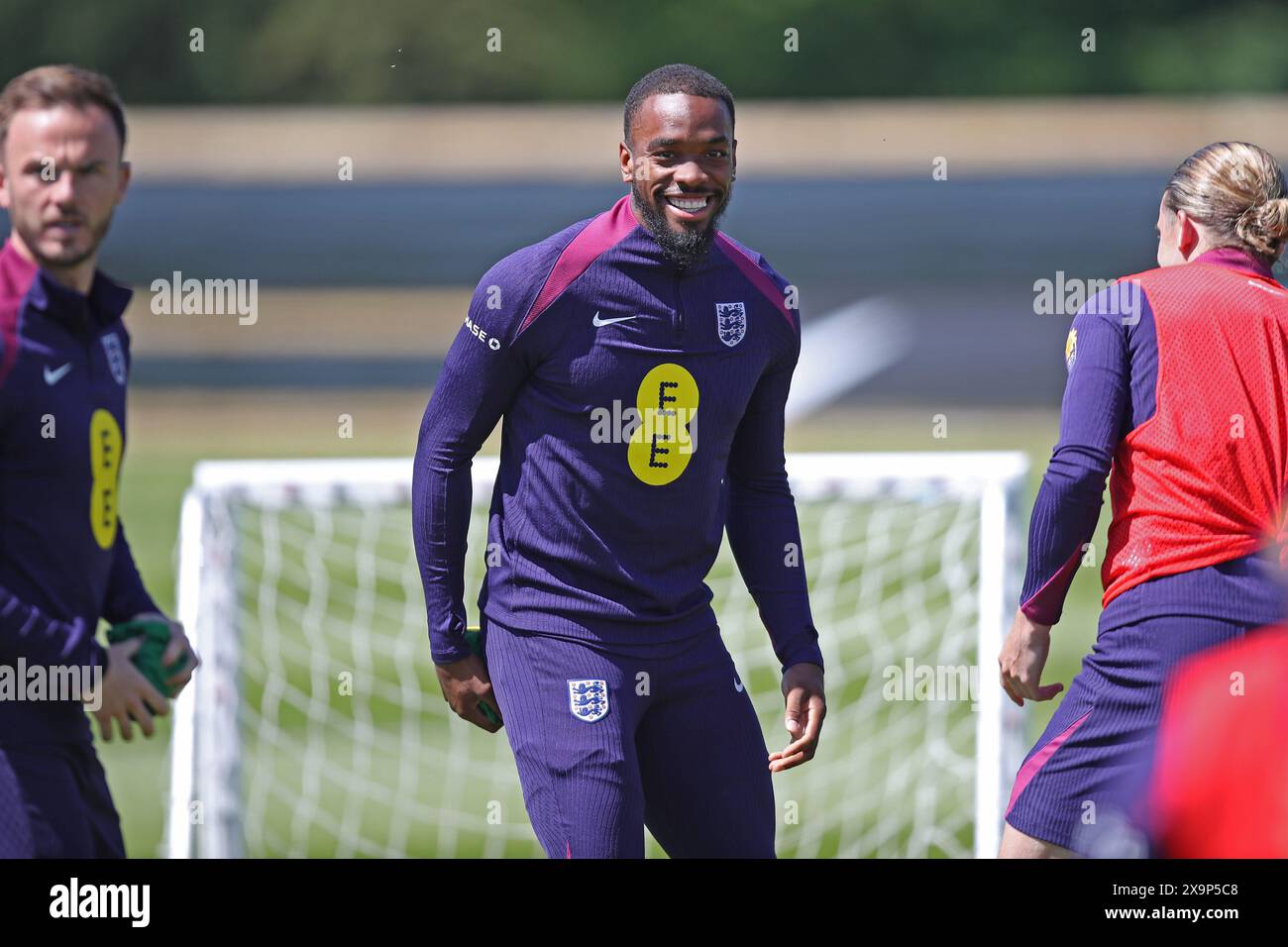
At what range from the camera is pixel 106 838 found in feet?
8.97

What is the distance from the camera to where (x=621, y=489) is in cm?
313

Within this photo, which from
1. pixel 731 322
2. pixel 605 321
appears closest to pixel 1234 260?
pixel 731 322

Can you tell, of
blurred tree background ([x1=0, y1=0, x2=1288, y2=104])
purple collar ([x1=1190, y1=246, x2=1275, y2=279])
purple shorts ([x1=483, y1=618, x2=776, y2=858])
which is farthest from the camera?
blurred tree background ([x1=0, y1=0, x2=1288, y2=104])

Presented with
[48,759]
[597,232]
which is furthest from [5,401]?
[597,232]

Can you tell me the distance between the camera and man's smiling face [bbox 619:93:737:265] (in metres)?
3.07

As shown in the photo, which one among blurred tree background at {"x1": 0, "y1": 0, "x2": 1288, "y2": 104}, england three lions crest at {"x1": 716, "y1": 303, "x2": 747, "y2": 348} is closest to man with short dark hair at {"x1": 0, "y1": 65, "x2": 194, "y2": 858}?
england three lions crest at {"x1": 716, "y1": 303, "x2": 747, "y2": 348}

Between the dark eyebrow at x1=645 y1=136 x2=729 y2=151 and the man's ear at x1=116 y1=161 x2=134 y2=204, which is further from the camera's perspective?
the dark eyebrow at x1=645 y1=136 x2=729 y2=151

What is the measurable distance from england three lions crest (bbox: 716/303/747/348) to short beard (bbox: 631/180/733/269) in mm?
117

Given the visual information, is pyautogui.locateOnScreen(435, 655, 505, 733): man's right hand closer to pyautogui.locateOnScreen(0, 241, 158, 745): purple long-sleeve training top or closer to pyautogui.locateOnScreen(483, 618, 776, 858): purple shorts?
pyautogui.locateOnScreen(483, 618, 776, 858): purple shorts

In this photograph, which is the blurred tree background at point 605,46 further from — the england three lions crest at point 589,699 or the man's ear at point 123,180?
the man's ear at point 123,180

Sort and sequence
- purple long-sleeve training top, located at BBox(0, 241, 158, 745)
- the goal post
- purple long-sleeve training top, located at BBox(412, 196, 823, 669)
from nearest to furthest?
purple long-sleeve training top, located at BBox(0, 241, 158, 745) < purple long-sleeve training top, located at BBox(412, 196, 823, 669) < the goal post

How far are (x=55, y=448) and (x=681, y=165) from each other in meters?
1.17

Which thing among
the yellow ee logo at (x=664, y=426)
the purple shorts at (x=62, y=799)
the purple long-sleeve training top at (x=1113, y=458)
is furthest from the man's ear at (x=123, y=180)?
the purple long-sleeve training top at (x=1113, y=458)

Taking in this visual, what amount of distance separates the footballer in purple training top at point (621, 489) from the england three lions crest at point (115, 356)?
566 millimetres
